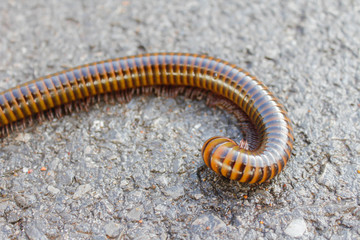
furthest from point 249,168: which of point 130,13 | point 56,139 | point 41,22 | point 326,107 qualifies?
point 41,22

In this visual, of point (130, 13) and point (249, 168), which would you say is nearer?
point (249, 168)

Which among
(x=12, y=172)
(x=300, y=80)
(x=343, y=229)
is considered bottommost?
(x=12, y=172)

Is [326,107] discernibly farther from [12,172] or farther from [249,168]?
[12,172]

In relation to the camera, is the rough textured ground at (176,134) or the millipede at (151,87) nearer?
the rough textured ground at (176,134)

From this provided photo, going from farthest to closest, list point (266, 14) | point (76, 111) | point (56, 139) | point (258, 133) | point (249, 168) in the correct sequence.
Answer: point (266, 14) → point (76, 111) → point (56, 139) → point (258, 133) → point (249, 168)

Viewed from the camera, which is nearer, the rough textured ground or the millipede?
the rough textured ground
